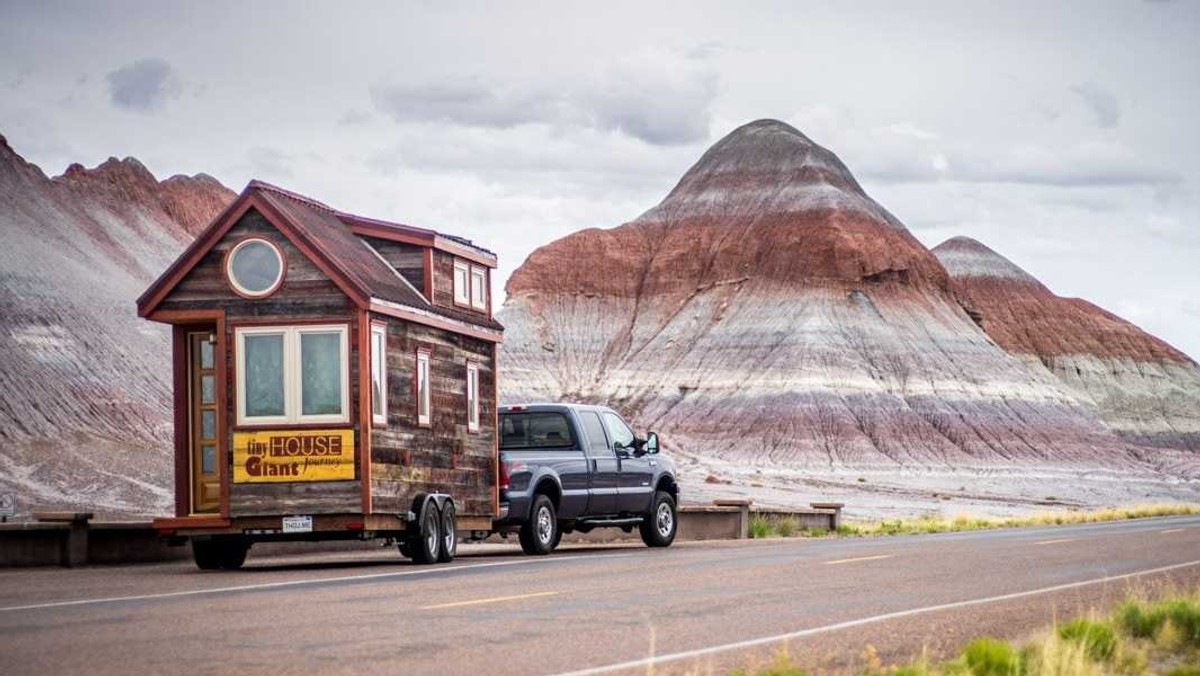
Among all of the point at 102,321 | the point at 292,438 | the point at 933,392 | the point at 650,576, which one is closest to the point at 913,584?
the point at 650,576

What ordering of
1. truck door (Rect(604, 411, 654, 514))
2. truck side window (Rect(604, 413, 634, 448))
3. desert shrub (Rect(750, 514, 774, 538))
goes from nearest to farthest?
truck door (Rect(604, 411, 654, 514)) → truck side window (Rect(604, 413, 634, 448)) → desert shrub (Rect(750, 514, 774, 538))

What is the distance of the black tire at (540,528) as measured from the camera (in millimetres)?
23703

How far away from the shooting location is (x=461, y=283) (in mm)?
24578

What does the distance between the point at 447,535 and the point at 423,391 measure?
1897 millimetres

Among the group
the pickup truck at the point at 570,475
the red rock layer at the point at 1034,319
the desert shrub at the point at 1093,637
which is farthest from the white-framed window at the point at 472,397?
the red rock layer at the point at 1034,319

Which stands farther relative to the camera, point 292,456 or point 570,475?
point 570,475

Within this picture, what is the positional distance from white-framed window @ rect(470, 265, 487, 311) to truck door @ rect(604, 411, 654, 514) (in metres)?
2.51

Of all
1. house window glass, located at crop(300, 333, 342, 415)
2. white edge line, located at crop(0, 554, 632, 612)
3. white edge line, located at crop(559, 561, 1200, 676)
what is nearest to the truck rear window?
white edge line, located at crop(0, 554, 632, 612)

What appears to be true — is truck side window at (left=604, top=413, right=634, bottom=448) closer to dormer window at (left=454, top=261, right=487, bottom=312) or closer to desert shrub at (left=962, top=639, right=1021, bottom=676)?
dormer window at (left=454, top=261, right=487, bottom=312)

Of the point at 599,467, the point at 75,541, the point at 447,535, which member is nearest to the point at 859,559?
the point at 599,467

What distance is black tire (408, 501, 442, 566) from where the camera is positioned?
2142 cm

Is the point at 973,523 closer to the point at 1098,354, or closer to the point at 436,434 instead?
the point at 436,434

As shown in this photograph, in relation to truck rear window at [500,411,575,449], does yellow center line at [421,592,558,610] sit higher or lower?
lower

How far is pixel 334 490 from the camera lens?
20.6 metres
